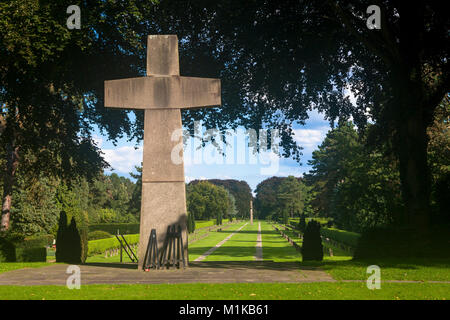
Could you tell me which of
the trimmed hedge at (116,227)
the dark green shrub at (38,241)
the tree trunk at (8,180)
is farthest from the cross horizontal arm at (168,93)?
the trimmed hedge at (116,227)

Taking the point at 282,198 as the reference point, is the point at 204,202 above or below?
below

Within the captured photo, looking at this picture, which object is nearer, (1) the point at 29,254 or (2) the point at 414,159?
(2) the point at 414,159

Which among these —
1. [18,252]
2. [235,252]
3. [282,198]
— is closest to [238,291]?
[18,252]

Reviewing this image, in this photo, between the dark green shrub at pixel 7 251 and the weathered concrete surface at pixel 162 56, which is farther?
the dark green shrub at pixel 7 251

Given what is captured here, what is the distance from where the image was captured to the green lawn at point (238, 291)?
22.9ft

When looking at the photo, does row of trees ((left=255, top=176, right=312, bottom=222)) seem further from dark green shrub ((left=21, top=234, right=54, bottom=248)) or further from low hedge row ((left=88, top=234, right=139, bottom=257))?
dark green shrub ((left=21, top=234, right=54, bottom=248))

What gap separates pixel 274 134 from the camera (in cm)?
2056

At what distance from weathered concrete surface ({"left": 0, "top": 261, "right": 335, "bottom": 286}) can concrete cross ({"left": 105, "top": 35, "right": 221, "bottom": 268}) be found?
974mm

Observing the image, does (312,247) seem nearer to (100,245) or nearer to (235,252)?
(235,252)

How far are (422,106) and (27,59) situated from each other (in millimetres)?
13764

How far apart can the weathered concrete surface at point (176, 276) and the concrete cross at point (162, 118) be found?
974 millimetres

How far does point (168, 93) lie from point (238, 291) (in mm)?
5921

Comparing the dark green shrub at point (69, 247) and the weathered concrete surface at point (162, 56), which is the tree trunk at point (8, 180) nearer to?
the dark green shrub at point (69, 247)

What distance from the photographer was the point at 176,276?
30.9 feet
